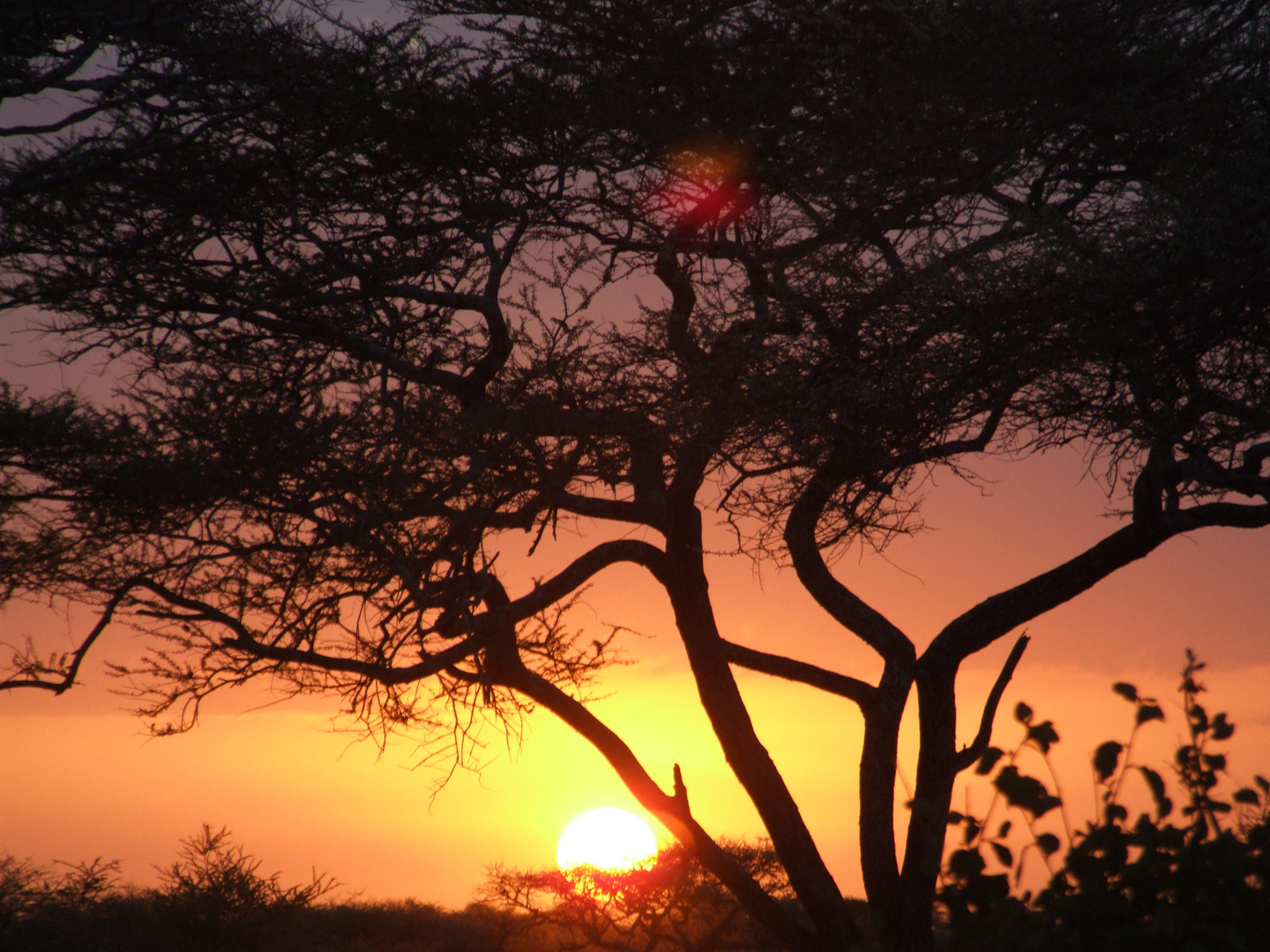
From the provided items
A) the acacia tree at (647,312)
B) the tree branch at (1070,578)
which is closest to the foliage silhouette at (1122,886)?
the acacia tree at (647,312)

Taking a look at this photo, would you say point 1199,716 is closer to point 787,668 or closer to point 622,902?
point 787,668

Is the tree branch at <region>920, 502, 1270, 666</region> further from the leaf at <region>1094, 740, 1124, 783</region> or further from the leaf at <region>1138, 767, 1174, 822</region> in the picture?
the leaf at <region>1094, 740, 1124, 783</region>

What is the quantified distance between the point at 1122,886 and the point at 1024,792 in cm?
34

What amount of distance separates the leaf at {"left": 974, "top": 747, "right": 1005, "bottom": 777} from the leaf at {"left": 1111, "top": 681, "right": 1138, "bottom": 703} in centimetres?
37

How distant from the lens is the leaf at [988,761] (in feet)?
8.98

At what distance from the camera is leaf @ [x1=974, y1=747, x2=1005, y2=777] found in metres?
2.74

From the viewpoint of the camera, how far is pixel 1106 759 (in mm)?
2729

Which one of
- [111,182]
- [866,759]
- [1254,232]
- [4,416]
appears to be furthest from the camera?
[4,416]

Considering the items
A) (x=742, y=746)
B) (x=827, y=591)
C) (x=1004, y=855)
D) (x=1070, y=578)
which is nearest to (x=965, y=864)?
(x=1004, y=855)

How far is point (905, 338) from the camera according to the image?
6.48m

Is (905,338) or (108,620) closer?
(905,338)

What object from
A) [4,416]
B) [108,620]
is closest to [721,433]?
[108,620]

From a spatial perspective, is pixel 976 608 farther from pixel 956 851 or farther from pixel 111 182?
pixel 111 182

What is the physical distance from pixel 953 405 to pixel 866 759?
345 centimetres
